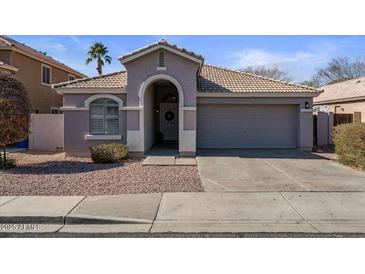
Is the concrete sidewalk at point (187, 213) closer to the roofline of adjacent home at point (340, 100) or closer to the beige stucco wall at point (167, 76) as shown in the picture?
the beige stucco wall at point (167, 76)

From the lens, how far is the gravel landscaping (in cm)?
780

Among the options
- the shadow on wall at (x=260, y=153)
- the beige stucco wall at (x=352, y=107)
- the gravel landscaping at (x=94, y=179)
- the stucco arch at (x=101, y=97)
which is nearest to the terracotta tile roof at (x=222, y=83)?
the stucco arch at (x=101, y=97)

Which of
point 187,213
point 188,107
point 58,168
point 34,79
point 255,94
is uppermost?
point 34,79

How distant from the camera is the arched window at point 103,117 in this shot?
1367cm

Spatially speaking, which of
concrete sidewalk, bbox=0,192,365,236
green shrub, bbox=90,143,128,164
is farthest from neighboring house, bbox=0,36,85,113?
concrete sidewalk, bbox=0,192,365,236

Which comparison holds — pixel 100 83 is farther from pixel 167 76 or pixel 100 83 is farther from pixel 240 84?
pixel 240 84

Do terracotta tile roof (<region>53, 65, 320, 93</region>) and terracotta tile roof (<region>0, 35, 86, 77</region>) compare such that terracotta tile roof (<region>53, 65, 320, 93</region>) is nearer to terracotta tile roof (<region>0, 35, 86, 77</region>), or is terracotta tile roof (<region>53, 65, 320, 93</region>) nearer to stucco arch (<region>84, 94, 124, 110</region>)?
stucco arch (<region>84, 94, 124, 110</region>)

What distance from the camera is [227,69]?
61.2ft

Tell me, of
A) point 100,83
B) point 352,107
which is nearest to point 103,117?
point 100,83

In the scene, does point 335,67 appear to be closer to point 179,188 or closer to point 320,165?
point 320,165

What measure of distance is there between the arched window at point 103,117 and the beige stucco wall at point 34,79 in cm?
630

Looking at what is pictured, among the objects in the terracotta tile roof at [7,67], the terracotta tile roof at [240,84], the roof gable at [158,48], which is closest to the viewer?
the roof gable at [158,48]

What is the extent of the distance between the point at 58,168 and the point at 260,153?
28.6 ft

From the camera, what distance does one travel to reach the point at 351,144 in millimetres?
11117
